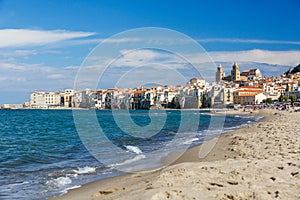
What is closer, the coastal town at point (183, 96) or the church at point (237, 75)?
the coastal town at point (183, 96)

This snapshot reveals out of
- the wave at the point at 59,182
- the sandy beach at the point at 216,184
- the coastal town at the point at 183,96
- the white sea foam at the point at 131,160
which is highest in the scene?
the coastal town at the point at 183,96

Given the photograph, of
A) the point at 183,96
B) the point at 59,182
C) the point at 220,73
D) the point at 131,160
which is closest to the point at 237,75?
the point at 220,73

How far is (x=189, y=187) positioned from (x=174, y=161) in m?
5.59

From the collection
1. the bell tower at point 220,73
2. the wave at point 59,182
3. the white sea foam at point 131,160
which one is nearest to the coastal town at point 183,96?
the bell tower at point 220,73

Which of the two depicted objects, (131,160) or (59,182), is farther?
(131,160)

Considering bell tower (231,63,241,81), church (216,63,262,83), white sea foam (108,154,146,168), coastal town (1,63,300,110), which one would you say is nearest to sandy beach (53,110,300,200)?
white sea foam (108,154,146,168)

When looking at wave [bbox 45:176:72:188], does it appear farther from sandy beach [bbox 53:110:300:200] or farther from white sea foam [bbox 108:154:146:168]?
white sea foam [bbox 108:154:146:168]

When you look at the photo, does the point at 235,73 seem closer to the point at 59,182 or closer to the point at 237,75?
the point at 237,75

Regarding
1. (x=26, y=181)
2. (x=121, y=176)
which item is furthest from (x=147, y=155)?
(x=26, y=181)

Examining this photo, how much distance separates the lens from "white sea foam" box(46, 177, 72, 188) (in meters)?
8.34

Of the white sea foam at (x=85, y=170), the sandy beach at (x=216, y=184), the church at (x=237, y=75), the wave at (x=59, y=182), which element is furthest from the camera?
the church at (x=237, y=75)

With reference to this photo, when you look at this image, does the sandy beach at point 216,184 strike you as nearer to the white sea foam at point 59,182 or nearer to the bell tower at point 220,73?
the white sea foam at point 59,182

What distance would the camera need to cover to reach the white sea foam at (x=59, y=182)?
328 inches

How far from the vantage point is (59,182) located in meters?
8.59
